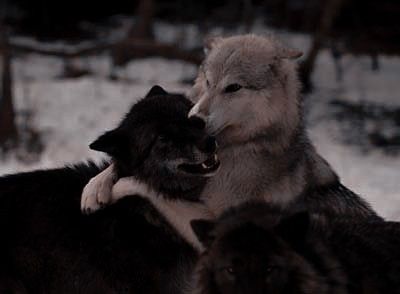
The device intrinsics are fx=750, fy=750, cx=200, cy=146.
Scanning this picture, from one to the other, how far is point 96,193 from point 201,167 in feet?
2.43

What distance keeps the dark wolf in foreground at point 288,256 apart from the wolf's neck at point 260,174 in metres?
0.93

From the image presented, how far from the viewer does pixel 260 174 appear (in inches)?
212

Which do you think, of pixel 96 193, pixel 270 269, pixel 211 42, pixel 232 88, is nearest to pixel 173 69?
pixel 211 42

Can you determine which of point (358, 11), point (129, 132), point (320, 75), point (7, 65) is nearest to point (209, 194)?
point (129, 132)

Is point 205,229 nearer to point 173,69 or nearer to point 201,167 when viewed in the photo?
point 201,167

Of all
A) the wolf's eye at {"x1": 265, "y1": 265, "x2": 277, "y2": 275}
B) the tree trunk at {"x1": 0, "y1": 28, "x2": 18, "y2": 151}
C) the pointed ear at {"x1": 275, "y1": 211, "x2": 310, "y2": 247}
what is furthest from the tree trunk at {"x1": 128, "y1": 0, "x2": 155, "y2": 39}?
the wolf's eye at {"x1": 265, "y1": 265, "x2": 277, "y2": 275}

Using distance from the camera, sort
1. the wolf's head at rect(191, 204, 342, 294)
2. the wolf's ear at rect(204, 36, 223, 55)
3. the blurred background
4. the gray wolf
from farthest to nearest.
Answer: the blurred background, the wolf's ear at rect(204, 36, 223, 55), the gray wolf, the wolf's head at rect(191, 204, 342, 294)

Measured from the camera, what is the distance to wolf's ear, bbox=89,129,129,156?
507cm

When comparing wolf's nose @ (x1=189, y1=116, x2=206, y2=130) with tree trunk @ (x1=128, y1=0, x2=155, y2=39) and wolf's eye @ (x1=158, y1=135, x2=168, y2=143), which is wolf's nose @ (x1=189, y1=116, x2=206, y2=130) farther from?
tree trunk @ (x1=128, y1=0, x2=155, y2=39)

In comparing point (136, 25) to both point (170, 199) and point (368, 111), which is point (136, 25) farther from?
point (170, 199)

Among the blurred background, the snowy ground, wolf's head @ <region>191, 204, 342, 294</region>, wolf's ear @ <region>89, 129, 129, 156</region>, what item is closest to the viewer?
wolf's head @ <region>191, 204, 342, 294</region>

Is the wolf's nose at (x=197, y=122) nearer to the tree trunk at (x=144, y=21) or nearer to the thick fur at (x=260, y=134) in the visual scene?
the thick fur at (x=260, y=134)

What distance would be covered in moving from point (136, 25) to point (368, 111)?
5841 millimetres

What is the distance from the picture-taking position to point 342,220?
185 inches
